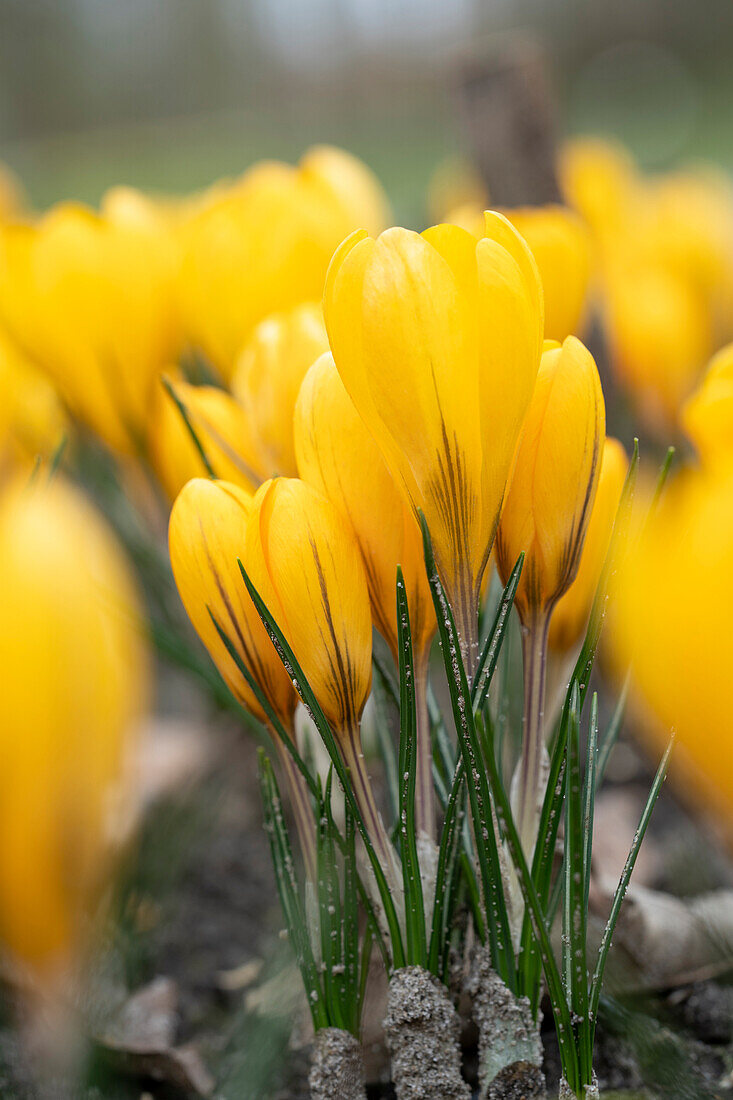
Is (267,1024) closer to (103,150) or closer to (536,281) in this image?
(536,281)

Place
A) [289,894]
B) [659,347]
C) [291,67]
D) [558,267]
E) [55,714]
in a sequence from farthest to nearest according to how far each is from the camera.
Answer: [291,67] → [659,347] → [558,267] → [289,894] → [55,714]

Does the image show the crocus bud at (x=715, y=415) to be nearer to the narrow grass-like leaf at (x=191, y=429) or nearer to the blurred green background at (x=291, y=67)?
the narrow grass-like leaf at (x=191, y=429)

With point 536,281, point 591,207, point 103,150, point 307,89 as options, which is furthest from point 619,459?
point 307,89

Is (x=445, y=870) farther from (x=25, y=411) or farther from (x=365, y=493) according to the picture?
(x=25, y=411)

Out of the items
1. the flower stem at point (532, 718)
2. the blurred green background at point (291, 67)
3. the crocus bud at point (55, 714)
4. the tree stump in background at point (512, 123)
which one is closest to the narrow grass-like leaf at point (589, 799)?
the flower stem at point (532, 718)

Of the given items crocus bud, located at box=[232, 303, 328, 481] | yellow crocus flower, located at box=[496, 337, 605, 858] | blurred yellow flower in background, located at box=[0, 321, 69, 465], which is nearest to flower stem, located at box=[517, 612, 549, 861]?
yellow crocus flower, located at box=[496, 337, 605, 858]

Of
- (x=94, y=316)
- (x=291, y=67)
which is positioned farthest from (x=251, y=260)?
(x=291, y=67)
